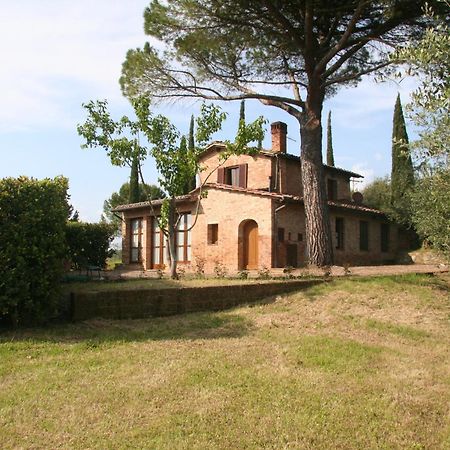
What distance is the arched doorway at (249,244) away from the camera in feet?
65.2

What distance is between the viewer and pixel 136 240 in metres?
24.9

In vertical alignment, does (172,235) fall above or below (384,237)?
below

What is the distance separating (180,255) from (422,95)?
17789mm

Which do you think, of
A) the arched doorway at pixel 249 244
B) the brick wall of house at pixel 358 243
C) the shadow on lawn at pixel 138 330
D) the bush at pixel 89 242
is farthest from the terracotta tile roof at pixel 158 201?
the shadow on lawn at pixel 138 330

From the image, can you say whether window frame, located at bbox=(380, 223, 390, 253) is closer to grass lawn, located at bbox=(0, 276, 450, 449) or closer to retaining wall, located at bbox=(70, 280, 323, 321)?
retaining wall, located at bbox=(70, 280, 323, 321)

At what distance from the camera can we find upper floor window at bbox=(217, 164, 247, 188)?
2276 centimetres

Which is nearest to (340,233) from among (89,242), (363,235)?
(363,235)

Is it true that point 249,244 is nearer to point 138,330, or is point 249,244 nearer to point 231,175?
point 231,175

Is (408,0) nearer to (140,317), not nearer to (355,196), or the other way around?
(140,317)

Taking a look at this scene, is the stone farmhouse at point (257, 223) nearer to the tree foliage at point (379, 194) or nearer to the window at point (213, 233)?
the window at point (213, 233)

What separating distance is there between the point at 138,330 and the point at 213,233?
1357 centimetres

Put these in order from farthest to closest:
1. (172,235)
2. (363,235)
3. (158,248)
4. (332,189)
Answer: (332,189), (363,235), (158,248), (172,235)

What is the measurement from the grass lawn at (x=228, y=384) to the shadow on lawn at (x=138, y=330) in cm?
3

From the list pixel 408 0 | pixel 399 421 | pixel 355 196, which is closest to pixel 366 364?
pixel 399 421
